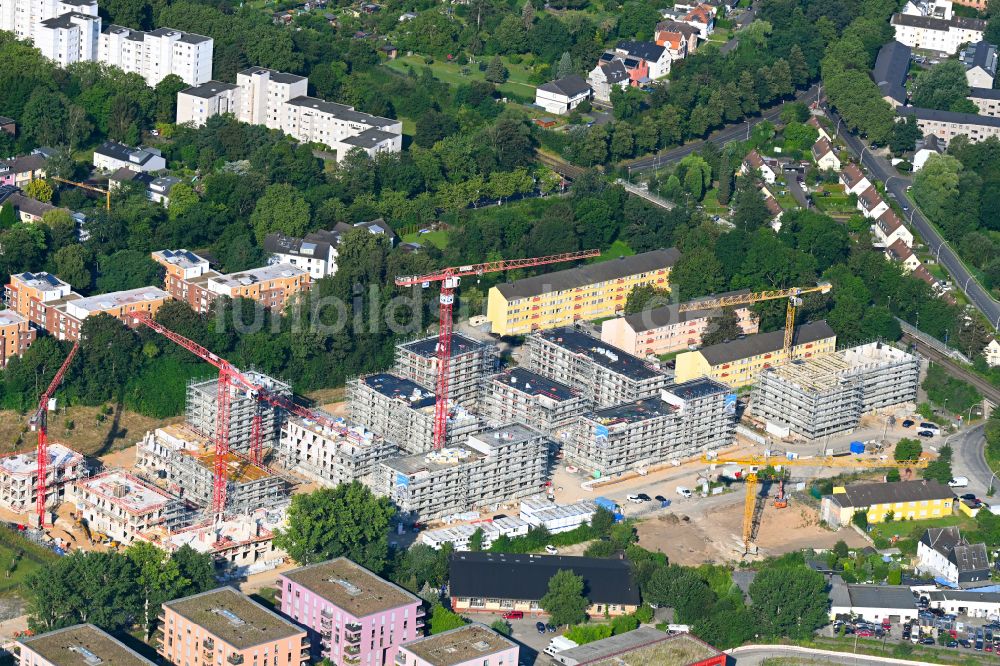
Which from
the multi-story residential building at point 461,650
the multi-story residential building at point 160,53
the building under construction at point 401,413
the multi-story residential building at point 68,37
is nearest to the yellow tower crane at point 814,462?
the building under construction at point 401,413

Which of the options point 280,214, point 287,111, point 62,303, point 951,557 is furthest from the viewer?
point 287,111

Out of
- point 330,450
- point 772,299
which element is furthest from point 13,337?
point 772,299

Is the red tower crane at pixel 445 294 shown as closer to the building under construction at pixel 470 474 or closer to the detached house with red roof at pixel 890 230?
the building under construction at pixel 470 474

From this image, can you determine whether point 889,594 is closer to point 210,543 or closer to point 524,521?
point 524,521

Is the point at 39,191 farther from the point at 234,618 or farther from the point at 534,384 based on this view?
the point at 234,618

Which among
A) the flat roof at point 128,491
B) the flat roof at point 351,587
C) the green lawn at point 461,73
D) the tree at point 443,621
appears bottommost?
the flat roof at point 128,491

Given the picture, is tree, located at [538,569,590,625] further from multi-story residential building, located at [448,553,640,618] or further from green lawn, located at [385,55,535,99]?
green lawn, located at [385,55,535,99]
